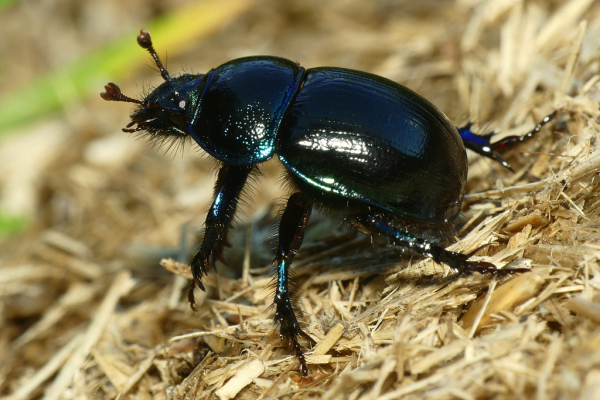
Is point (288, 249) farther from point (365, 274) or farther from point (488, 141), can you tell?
point (488, 141)

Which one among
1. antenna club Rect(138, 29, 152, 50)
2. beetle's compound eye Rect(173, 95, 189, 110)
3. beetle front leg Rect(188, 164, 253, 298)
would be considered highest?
antenna club Rect(138, 29, 152, 50)

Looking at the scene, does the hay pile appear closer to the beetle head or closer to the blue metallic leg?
the blue metallic leg

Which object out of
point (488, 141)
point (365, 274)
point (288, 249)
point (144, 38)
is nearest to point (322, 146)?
point (288, 249)

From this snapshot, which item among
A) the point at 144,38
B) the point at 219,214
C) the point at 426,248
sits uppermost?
the point at 144,38

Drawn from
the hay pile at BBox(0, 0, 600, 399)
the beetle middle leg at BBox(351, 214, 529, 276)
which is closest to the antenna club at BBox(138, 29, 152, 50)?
the hay pile at BBox(0, 0, 600, 399)

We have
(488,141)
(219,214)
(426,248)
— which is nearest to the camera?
(426,248)

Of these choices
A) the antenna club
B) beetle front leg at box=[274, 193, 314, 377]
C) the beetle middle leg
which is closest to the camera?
the beetle middle leg
